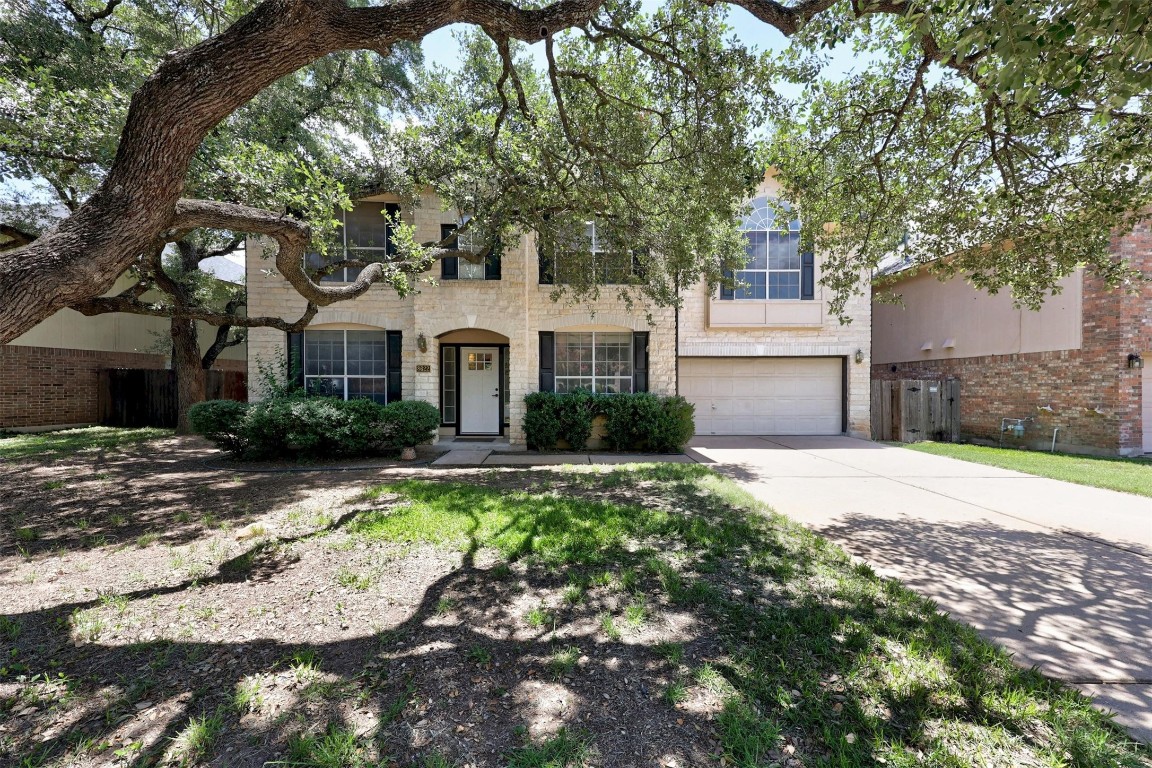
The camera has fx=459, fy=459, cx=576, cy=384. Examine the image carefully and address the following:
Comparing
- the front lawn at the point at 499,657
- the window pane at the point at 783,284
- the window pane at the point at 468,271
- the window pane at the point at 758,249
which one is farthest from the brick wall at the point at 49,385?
the window pane at the point at 783,284

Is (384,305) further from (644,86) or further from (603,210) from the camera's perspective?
(644,86)

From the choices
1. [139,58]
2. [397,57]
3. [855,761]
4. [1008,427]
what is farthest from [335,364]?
[1008,427]

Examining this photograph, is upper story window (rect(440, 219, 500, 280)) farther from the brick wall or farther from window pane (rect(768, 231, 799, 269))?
Result: the brick wall

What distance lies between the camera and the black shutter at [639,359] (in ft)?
35.3

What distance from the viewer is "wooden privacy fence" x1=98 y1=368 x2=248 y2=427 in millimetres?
14305

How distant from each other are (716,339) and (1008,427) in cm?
747

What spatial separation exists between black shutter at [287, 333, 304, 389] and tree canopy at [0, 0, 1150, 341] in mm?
4044

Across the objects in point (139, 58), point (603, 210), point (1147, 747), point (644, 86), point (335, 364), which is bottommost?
point (1147, 747)

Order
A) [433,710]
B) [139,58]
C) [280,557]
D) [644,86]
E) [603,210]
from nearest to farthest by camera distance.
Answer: [433,710] < [280,557] < [644,86] < [603,210] < [139,58]

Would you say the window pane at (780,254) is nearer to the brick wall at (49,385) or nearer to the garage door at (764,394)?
the garage door at (764,394)

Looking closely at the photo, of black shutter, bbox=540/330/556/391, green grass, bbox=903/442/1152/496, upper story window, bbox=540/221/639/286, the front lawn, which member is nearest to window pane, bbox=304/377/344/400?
black shutter, bbox=540/330/556/391

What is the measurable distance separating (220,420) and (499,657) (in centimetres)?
850

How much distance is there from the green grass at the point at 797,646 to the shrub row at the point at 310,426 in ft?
12.4

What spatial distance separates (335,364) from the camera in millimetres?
10750
